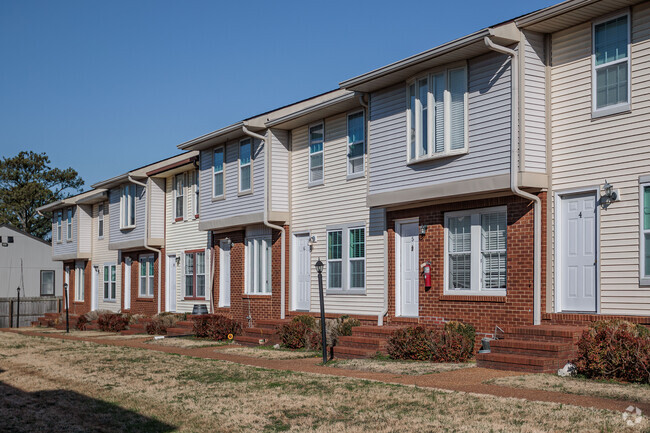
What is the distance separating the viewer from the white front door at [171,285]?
2961cm

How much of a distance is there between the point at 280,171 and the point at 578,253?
10.2m

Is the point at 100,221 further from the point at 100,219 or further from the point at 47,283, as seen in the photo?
the point at 47,283

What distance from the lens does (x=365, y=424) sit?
9.48m

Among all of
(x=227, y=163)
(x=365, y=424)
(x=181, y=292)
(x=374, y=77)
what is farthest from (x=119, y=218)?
(x=365, y=424)

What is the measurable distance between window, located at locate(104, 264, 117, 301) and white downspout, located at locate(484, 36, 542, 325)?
2493 centimetres

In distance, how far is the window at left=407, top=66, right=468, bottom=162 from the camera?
49.9ft

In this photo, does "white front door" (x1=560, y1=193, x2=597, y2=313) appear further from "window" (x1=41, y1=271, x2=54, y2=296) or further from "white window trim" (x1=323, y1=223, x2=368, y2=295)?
"window" (x1=41, y1=271, x2=54, y2=296)

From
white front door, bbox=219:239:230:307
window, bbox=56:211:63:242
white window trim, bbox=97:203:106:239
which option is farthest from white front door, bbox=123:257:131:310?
white front door, bbox=219:239:230:307

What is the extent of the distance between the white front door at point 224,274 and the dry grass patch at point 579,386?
48.0 feet

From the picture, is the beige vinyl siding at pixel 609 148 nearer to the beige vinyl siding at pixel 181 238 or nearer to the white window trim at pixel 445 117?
the white window trim at pixel 445 117

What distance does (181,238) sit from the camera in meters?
29.0

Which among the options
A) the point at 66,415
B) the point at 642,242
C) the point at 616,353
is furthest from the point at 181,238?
the point at 616,353

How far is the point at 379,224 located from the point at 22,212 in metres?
55.0

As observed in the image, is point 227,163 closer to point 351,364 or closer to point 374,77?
point 374,77
